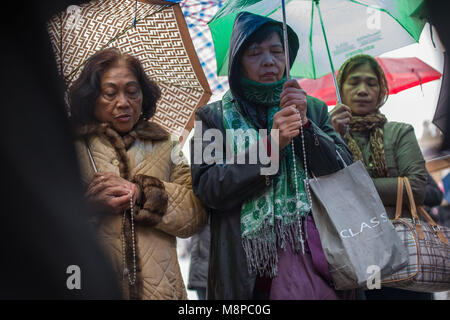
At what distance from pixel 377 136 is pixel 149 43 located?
5.65 feet

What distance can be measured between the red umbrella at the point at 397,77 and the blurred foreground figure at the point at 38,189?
308 centimetres

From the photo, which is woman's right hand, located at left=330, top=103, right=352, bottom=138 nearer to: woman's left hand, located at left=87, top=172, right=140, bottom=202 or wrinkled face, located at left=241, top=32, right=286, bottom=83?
wrinkled face, located at left=241, top=32, right=286, bottom=83

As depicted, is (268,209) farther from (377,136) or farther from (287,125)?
(377,136)

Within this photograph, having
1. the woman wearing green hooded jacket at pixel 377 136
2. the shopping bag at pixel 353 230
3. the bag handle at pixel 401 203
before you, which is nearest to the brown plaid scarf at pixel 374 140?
the woman wearing green hooded jacket at pixel 377 136

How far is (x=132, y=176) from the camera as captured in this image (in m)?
3.16

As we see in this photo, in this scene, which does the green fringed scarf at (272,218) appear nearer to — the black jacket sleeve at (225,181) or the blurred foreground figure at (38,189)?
the black jacket sleeve at (225,181)

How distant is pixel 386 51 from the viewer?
401 centimetres

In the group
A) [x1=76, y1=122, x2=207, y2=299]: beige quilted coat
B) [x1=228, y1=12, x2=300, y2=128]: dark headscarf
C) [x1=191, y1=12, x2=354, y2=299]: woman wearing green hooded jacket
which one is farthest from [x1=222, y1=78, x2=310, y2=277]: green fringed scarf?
[x1=76, y1=122, x2=207, y2=299]: beige quilted coat

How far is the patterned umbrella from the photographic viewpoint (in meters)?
3.62

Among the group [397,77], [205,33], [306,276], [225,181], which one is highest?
[205,33]

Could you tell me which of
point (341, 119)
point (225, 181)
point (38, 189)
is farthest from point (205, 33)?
point (38, 189)

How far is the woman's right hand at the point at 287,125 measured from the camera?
2.79m

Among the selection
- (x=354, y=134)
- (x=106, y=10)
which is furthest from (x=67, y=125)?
(x=354, y=134)

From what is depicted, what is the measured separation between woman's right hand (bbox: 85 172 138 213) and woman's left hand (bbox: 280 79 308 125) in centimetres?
98
